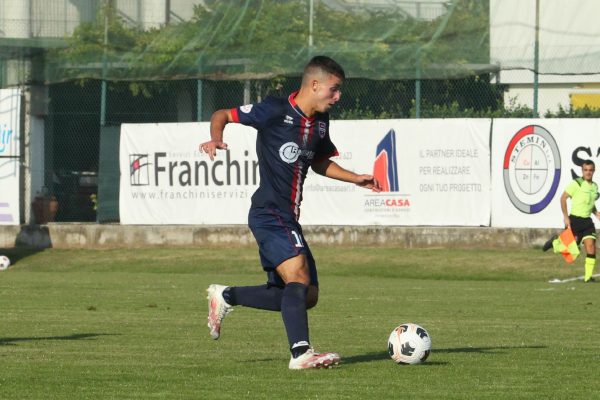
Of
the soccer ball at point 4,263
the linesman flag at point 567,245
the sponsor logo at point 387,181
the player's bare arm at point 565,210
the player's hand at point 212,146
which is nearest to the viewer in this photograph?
the player's hand at point 212,146

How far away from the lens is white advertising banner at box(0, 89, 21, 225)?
3164 centimetres

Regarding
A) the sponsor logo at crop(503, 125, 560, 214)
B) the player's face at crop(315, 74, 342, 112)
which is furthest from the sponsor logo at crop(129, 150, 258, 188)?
the player's face at crop(315, 74, 342, 112)

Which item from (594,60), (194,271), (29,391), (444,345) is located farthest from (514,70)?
(29,391)

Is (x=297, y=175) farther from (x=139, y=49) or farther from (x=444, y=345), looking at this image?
(x=139, y=49)

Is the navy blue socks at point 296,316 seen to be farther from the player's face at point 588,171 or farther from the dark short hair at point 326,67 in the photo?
the player's face at point 588,171

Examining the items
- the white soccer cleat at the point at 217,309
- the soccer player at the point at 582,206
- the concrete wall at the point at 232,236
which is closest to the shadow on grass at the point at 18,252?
the concrete wall at the point at 232,236

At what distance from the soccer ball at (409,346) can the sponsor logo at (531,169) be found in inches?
714

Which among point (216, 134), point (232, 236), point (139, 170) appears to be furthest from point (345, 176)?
point (139, 170)

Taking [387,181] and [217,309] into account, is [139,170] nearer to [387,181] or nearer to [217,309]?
[387,181]

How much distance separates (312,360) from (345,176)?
1591 millimetres

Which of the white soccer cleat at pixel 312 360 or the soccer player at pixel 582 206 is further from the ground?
the soccer player at pixel 582 206

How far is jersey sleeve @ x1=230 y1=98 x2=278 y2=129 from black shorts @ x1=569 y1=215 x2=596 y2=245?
1517cm

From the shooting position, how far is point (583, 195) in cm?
2483

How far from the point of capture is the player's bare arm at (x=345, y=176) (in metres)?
10.3
